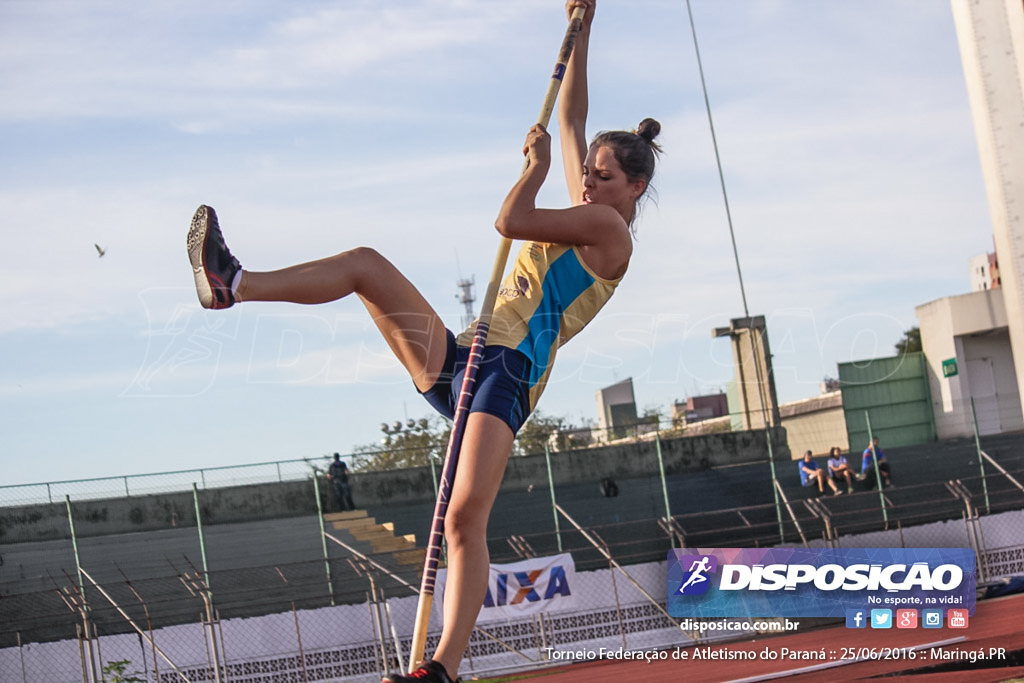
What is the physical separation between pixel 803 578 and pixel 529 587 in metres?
3.00

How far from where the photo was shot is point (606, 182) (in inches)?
141

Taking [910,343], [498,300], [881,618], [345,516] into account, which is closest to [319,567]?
[345,516]

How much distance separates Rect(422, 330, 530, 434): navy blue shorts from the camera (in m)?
3.22

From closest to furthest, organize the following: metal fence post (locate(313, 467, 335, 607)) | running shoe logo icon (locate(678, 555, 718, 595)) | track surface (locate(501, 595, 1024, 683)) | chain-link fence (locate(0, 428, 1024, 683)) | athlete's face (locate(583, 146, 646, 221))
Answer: athlete's face (locate(583, 146, 646, 221)), track surface (locate(501, 595, 1024, 683)), chain-link fence (locate(0, 428, 1024, 683)), running shoe logo icon (locate(678, 555, 718, 595)), metal fence post (locate(313, 467, 335, 607))

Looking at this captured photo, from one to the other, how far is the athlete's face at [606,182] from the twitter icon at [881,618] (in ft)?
26.4

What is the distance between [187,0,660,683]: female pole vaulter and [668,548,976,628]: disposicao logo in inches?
339

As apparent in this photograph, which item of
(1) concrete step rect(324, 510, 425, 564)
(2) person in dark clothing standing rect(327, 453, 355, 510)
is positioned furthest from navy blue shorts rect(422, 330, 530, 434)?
(2) person in dark clothing standing rect(327, 453, 355, 510)

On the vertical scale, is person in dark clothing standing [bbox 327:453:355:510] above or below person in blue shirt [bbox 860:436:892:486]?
above

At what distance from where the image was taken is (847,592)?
1166 centimetres

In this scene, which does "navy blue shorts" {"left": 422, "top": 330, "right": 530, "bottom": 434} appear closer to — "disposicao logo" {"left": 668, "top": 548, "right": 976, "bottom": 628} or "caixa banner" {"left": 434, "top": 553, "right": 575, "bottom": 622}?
"caixa banner" {"left": 434, "top": 553, "right": 575, "bottom": 622}

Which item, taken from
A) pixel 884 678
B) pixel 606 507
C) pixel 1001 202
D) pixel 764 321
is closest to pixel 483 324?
pixel 884 678

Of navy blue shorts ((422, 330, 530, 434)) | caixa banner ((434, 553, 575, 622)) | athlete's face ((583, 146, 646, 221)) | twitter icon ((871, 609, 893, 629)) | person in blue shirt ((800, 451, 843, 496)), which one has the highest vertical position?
athlete's face ((583, 146, 646, 221))

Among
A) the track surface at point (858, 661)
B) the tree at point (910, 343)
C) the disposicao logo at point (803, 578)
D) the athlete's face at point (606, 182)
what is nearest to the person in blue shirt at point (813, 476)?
the disposicao logo at point (803, 578)

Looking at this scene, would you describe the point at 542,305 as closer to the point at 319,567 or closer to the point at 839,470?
the point at 319,567
